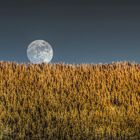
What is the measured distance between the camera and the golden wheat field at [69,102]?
46.8ft

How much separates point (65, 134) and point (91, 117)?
0.96m

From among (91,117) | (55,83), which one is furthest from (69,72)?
(91,117)

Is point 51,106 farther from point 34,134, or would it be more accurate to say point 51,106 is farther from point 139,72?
point 139,72

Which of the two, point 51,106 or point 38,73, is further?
point 38,73

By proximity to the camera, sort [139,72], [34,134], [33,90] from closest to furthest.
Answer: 1. [34,134]
2. [33,90]
3. [139,72]

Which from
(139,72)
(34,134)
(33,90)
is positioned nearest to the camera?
A: (34,134)

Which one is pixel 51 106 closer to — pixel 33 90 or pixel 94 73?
pixel 33 90

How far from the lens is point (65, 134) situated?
1423 centimetres

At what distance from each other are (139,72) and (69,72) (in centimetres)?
225

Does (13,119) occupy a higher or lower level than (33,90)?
lower

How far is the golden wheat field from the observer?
46.8ft

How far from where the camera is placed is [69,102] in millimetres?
15125

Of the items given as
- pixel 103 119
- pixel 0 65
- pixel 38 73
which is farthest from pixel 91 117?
pixel 0 65

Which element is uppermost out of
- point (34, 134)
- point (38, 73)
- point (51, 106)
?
point (38, 73)
